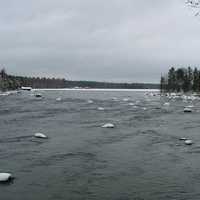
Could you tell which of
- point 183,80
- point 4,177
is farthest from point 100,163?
point 183,80

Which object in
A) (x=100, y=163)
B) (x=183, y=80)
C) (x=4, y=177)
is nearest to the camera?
(x=4, y=177)

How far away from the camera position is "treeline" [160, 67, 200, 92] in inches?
4235

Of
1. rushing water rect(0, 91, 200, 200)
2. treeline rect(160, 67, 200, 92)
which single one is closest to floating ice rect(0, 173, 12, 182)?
rushing water rect(0, 91, 200, 200)

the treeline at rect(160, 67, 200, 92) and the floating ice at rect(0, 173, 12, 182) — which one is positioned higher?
the treeline at rect(160, 67, 200, 92)

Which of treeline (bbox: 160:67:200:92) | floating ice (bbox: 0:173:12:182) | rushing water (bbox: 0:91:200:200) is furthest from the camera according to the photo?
treeline (bbox: 160:67:200:92)

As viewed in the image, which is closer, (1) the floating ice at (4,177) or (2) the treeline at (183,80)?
(1) the floating ice at (4,177)

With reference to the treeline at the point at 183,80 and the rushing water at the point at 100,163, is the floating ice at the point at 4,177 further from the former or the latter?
the treeline at the point at 183,80

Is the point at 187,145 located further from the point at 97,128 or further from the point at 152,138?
the point at 97,128

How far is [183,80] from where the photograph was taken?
11656cm

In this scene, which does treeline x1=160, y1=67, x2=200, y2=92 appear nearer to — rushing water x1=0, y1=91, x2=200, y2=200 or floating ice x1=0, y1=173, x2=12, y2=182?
rushing water x1=0, y1=91, x2=200, y2=200

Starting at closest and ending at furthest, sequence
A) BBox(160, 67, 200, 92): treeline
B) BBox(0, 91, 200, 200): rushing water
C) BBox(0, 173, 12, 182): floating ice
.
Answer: BBox(0, 91, 200, 200): rushing water, BBox(0, 173, 12, 182): floating ice, BBox(160, 67, 200, 92): treeline

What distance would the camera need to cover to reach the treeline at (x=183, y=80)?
108 meters

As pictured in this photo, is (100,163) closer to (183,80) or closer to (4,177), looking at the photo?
(4,177)

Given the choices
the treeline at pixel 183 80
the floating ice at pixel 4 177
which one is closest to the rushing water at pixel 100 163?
the floating ice at pixel 4 177
